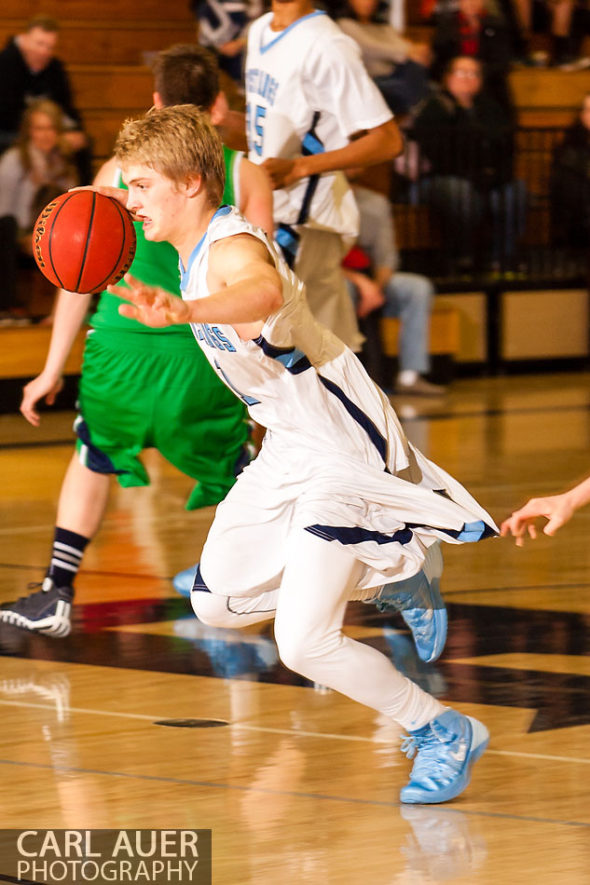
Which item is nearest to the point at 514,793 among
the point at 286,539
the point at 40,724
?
the point at 286,539

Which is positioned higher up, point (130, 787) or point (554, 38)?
point (130, 787)

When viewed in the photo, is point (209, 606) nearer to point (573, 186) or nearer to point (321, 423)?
point (321, 423)

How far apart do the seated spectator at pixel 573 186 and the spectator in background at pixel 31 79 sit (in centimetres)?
451

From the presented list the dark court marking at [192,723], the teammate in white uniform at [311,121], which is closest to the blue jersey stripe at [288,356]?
the dark court marking at [192,723]

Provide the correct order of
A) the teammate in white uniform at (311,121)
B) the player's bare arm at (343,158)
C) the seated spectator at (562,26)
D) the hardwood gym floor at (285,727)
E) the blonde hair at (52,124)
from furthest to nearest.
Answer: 1. the seated spectator at (562,26)
2. the blonde hair at (52,124)
3. the teammate in white uniform at (311,121)
4. the player's bare arm at (343,158)
5. the hardwood gym floor at (285,727)

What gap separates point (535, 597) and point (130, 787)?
2.63 metres

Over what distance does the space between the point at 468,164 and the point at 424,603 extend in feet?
35.0

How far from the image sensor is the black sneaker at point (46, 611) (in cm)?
589

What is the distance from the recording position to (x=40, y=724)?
193 inches

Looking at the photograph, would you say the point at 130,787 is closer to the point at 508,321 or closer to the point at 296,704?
the point at 296,704

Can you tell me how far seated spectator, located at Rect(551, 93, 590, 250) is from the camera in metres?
15.3

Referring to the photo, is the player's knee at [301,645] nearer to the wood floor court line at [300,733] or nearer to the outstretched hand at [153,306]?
the wood floor court line at [300,733]

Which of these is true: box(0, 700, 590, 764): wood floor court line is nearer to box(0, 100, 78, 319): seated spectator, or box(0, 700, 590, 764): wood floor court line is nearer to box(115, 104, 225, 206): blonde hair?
box(115, 104, 225, 206): blonde hair

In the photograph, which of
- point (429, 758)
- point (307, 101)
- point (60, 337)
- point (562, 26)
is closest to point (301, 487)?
point (429, 758)
